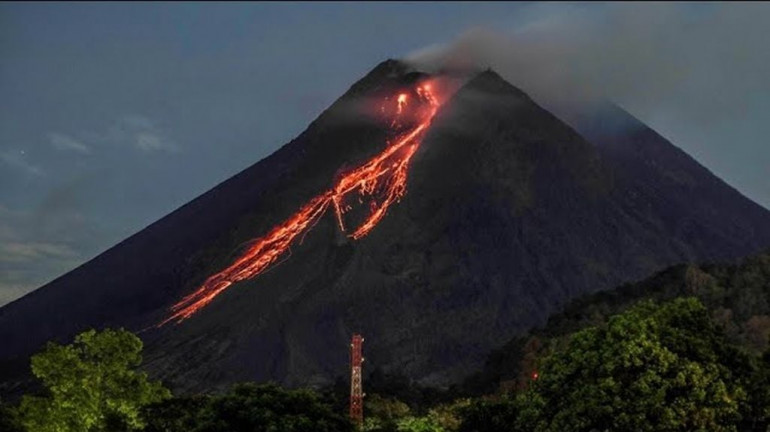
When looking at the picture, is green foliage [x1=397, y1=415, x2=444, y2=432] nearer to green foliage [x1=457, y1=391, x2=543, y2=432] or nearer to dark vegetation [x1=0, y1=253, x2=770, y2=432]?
dark vegetation [x1=0, y1=253, x2=770, y2=432]

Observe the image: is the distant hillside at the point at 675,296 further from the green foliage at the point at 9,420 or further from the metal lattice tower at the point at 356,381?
the green foliage at the point at 9,420

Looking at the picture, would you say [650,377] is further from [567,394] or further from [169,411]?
[169,411]

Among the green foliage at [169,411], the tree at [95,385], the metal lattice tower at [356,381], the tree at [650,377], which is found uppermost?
the tree at [95,385]

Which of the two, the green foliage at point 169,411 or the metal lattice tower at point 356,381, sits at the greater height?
the green foliage at point 169,411

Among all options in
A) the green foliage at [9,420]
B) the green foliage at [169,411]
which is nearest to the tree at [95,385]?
the green foliage at [169,411]

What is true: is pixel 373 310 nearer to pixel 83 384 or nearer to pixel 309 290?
pixel 309 290
